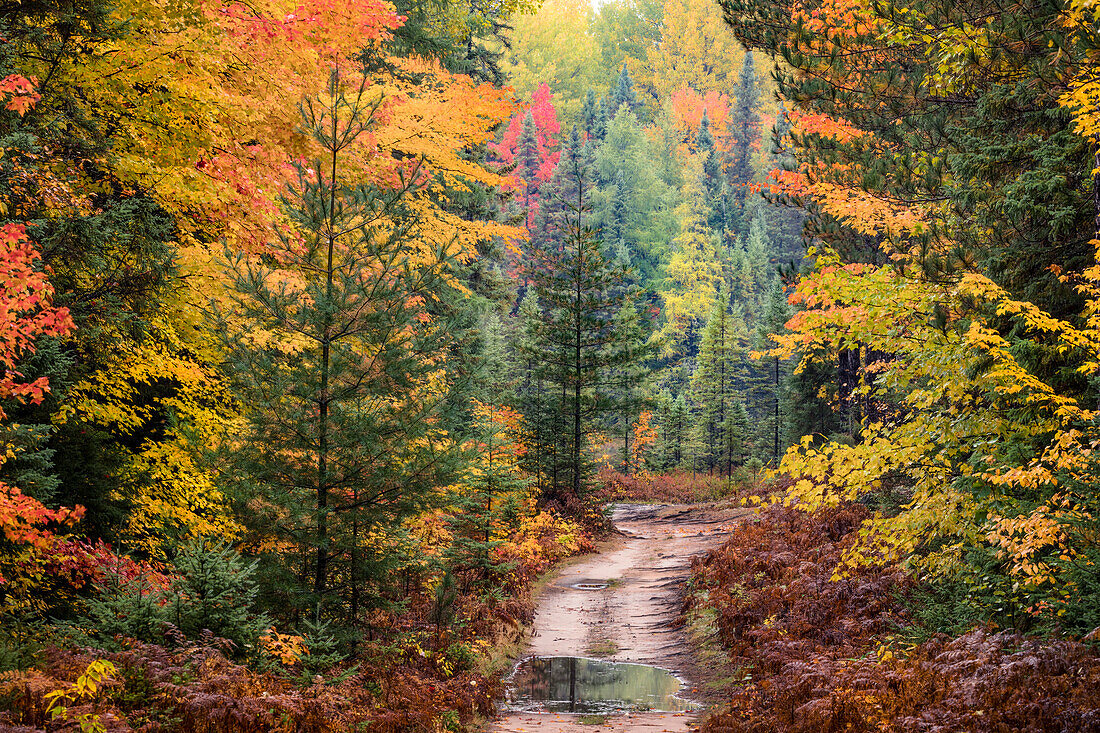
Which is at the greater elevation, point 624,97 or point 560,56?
point 560,56

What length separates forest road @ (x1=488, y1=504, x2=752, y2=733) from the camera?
861cm

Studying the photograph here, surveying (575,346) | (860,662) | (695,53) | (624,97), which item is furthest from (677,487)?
(695,53)

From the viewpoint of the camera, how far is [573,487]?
926 inches

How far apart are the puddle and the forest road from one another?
26 cm

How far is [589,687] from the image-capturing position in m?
10.3

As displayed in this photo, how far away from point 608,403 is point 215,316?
17066 millimetres

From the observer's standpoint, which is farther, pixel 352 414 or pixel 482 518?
pixel 482 518

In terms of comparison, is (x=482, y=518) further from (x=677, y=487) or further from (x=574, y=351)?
(x=677, y=487)

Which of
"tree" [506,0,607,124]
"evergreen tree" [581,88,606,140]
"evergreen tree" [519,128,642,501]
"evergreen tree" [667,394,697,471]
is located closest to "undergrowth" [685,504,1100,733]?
"evergreen tree" [519,128,642,501]

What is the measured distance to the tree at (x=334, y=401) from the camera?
24.6ft

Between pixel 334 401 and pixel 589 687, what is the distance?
5.33m

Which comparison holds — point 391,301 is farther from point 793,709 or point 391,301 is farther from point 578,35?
point 578,35

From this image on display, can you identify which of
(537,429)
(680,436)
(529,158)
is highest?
(529,158)

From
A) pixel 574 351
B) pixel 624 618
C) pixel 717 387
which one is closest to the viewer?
pixel 624 618
